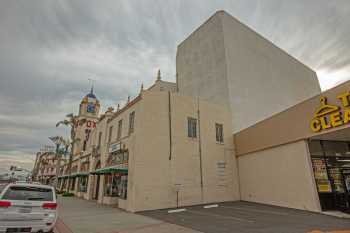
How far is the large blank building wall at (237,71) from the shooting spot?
73.1 feet

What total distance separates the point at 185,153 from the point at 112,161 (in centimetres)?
706

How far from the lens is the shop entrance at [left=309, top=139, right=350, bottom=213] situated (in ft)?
39.4

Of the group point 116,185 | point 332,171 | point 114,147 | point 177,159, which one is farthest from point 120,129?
point 332,171

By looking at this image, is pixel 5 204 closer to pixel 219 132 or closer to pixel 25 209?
pixel 25 209

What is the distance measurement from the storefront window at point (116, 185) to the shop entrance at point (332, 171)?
1298 centimetres

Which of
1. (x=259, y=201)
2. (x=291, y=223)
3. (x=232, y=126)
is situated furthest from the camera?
(x=232, y=126)

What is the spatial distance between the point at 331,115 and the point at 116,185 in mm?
15908

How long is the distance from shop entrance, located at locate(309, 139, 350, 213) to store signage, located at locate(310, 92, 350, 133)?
1.80 m

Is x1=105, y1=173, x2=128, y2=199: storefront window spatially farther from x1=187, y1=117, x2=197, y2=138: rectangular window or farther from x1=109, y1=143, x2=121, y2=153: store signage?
x1=187, y1=117, x2=197, y2=138: rectangular window

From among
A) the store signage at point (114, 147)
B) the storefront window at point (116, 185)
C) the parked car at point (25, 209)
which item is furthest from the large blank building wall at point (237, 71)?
the parked car at point (25, 209)

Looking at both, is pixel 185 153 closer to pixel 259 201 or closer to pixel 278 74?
pixel 259 201

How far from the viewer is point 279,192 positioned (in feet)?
46.4

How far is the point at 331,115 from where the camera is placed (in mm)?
10734

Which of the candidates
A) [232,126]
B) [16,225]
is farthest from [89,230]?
[232,126]
